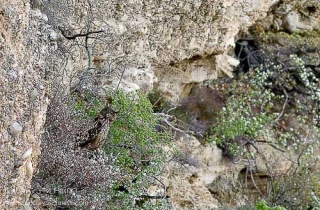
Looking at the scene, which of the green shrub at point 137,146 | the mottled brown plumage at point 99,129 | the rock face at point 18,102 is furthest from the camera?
the green shrub at point 137,146

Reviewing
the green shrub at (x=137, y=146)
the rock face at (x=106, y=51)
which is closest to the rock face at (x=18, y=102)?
the rock face at (x=106, y=51)

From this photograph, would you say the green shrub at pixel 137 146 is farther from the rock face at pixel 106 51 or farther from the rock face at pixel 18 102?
the rock face at pixel 18 102

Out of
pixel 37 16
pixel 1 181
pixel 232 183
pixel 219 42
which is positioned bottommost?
pixel 232 183

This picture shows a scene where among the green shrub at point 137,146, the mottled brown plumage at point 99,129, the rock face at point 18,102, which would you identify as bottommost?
the green shrub at point 137,146

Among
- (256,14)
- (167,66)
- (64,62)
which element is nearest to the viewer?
(64,62)

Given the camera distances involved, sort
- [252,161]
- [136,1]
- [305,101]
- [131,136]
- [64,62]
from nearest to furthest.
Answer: [64,62], [131,136], [136,1], [252,161], [305,101]

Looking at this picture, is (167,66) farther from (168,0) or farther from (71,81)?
(71,81)

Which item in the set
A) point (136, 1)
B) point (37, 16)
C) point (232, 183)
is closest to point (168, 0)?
point (136, 1)

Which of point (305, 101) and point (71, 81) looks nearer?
point (71, 81)

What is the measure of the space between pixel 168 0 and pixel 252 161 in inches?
111

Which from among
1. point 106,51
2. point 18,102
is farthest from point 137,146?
point 18,102

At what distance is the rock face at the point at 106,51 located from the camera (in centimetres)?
230

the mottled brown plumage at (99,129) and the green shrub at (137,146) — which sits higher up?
the mottled brown plumage at (99,129)

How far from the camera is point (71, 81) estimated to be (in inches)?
153
